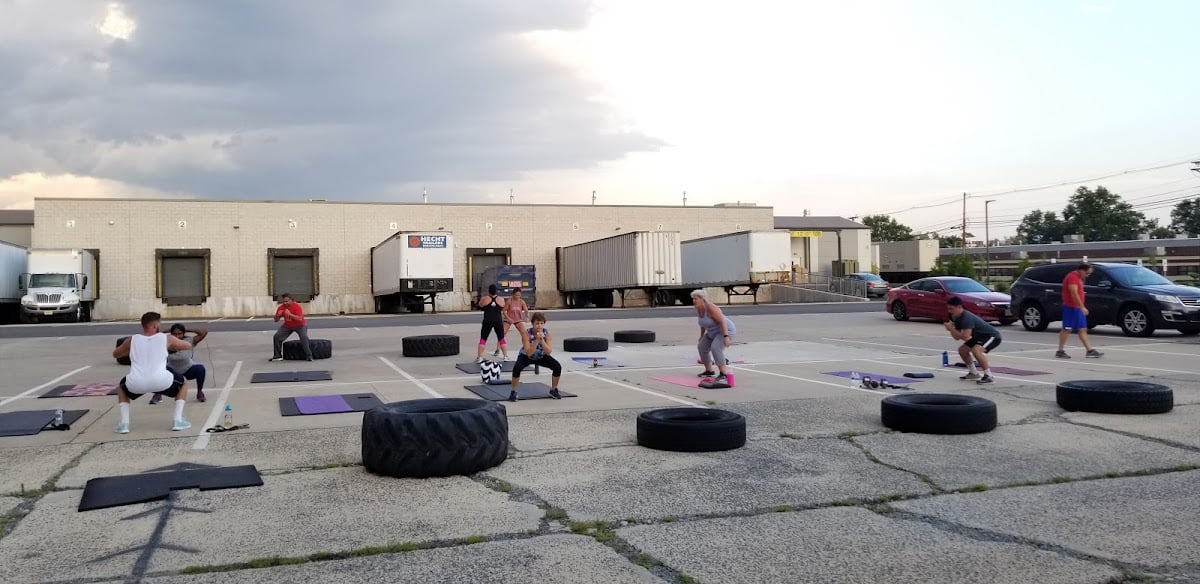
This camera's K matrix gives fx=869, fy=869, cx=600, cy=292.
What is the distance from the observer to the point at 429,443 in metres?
6.55

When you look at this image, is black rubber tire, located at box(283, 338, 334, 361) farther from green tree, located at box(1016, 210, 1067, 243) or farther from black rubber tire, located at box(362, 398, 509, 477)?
green tree, located at box(1016, 210, 1067, 243)

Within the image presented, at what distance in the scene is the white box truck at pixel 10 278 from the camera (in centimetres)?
3791

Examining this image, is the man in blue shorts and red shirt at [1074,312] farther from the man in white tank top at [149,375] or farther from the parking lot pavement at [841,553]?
the man in white tank top at [149,375]

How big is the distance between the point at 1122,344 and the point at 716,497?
1530 centimetres

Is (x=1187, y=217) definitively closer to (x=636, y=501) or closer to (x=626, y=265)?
(x=626, y=265)

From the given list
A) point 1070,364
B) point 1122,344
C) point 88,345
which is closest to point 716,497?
point 1070,364

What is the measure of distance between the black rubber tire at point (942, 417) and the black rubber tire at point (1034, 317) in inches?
588

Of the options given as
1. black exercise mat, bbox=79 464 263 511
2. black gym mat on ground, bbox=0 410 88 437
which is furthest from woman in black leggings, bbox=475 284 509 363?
black exercise mat, bbox=79 464 263 511

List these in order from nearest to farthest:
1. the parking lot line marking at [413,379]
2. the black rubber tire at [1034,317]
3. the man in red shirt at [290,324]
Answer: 1. the parking lot line marking at [413,379]
2. the man in red shirt at [290,324]
3. the black rubber tire at [1034,317]

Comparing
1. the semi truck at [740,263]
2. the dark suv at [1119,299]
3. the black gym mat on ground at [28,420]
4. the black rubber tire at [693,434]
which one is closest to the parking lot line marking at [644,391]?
the black rubber tire at [693,434]

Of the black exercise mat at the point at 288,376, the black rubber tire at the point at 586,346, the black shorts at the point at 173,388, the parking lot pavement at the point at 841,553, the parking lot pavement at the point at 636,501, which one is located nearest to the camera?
the parking lot pavement at the point at 841,553

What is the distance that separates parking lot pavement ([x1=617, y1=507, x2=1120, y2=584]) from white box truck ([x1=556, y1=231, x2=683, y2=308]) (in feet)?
121

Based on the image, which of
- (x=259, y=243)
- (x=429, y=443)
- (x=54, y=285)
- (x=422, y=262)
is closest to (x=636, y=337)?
(x=429, y=443)

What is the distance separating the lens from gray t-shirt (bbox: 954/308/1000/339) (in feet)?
38.1
